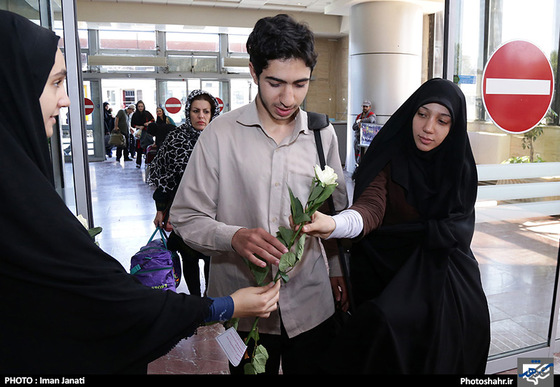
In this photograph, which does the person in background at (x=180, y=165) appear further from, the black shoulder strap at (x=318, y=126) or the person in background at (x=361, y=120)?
the person in background at (x=361, y=120)

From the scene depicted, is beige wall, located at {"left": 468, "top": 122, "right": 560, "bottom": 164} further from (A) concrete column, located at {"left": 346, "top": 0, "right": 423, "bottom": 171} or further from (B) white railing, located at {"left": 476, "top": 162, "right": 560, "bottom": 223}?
(A) concrete column, located at {"left": 346, "top": 0, "right": 423, "bottom": 171}

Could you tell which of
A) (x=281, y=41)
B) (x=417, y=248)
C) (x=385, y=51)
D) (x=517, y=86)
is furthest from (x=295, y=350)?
(x=385, y=51)

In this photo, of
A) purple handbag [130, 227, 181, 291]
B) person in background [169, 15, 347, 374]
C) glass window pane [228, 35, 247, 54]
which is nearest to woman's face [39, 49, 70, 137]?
person in background [169, 15, 347, 374]

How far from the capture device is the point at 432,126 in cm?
165

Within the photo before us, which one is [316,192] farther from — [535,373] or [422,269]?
[535,373]

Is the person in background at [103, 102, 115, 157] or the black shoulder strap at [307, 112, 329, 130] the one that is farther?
the person in background at [103, 102, 115, 157]

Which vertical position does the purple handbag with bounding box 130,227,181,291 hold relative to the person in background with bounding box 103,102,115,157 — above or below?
below

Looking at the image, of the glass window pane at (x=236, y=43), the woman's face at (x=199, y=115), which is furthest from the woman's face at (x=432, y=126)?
the glass window pane at (x=236, y=43)

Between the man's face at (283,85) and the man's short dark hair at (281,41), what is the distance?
0.06 ft

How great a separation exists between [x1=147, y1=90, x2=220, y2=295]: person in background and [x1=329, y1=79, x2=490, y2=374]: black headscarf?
1.89 meters

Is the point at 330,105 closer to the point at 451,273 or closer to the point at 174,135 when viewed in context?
the point at 174,135

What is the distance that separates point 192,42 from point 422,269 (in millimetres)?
16021

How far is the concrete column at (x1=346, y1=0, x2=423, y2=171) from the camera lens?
1052 centimetres

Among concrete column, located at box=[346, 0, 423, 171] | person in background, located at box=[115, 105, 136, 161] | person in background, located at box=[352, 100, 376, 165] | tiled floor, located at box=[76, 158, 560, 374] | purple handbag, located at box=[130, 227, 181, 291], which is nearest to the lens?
tiled floor, located at box=[76, 158, 560, 374]
